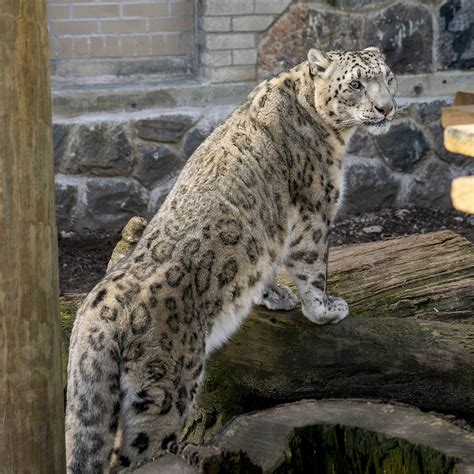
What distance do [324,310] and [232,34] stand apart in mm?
3093

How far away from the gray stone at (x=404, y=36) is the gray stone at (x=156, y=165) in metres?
1.50

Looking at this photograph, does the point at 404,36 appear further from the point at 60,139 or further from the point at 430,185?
the point at 60,139

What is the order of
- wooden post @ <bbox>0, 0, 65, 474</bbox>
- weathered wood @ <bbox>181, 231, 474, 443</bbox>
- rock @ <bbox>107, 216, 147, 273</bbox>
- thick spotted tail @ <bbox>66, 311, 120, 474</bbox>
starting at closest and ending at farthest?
wooden post @ <bbox>0, 0, 65, 474</bbox> → thick spotted tail @ <bbox>66, 311, 120, 474</bbox> → weathered wood @ <bbox>181, 231, 474, 443</bbox> → rock @ <bbox>107, 216, 147, 273</bbox>

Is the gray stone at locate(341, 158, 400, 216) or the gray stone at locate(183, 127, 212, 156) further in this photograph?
the gray stone at locate(341, 158, 400, 216)

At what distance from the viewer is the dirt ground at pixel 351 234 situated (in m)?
6.79

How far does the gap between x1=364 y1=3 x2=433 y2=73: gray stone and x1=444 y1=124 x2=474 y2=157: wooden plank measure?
2.66 metres

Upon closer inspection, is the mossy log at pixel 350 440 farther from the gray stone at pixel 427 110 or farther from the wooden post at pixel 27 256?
the gray stone at pixel 427 110

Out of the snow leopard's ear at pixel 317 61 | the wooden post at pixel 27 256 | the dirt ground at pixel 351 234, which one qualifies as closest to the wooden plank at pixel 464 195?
the snow leopard's ear at pixel 317 61

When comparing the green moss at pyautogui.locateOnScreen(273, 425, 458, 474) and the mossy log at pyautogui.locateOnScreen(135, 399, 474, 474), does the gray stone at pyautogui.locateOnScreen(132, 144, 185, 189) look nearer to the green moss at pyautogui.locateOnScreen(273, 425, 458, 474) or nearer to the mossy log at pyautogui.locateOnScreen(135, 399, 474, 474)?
the mossy log at pyautogui.locateOnScreen(135, 399, 474, 474)

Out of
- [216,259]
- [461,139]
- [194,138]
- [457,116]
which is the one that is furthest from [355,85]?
[194,138]

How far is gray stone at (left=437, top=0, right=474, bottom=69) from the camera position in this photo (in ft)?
24.9

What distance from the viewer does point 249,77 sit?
7.26 metres

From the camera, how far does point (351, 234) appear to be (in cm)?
738

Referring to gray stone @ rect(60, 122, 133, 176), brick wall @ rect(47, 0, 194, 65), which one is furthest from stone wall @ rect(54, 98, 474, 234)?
brick wall @ rect(47, 0, 194, 65)
